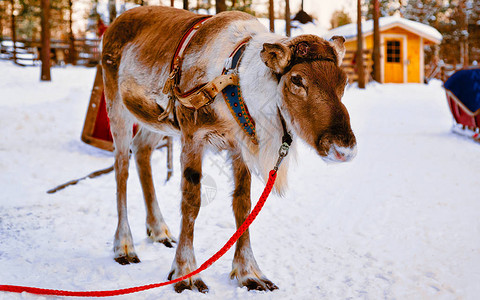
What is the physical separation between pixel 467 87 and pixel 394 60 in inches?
700

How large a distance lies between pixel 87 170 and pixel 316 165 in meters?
3.90

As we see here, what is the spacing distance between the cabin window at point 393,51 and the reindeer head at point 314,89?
25993 mm

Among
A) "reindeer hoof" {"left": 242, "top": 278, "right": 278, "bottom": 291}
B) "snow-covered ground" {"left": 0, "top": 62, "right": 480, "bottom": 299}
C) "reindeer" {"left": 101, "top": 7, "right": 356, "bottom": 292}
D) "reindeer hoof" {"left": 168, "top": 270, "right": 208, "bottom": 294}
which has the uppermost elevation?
"reindeer" {"left": 101, "top": 7, "right": 356, "bottom": 292}

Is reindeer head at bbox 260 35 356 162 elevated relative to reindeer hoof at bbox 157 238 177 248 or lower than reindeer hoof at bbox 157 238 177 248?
elevated

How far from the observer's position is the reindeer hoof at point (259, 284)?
120 inches

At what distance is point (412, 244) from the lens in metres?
3.97

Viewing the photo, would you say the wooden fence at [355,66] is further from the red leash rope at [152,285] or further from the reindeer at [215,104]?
the red leash rope at [152,285]

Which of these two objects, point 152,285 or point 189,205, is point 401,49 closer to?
point 189,205

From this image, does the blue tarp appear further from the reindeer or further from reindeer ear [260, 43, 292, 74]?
reindeer ear [260, 43, 292, 74]

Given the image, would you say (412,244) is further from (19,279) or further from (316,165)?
(316,165)

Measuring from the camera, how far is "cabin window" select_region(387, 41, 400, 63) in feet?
87.2

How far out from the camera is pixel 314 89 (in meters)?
2.38

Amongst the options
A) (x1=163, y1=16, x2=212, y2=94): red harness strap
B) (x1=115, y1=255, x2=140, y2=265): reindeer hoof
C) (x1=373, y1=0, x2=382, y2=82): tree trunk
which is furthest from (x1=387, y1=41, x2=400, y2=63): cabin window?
(x1=115, y1=255, x2=140, y2=265): reindeer hoof

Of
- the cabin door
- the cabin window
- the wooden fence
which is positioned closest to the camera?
the wooden fence
